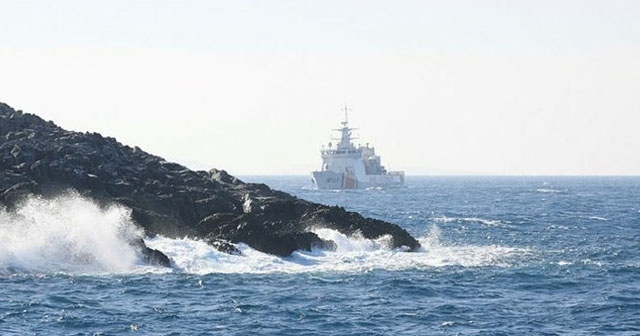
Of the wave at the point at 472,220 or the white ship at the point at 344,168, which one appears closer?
the wave at the point at 472,220

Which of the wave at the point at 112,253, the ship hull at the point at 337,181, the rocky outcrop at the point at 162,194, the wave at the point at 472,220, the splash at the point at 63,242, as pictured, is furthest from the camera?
the ship hull at the point at 337,181

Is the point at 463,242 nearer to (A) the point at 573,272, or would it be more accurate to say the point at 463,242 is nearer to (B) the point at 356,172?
(A) the point at 573,272

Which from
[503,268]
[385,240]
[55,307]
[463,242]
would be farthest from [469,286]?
[463,242]

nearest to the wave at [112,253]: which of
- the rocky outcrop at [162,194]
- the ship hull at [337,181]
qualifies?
the rocky outcrop at [162,194]

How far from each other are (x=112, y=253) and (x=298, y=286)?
364 inches

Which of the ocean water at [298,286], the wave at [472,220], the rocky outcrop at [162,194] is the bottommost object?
the ocean water at [298,286]

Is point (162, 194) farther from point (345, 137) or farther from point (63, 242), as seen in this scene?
point (345, 137)

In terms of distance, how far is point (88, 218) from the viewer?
1850 inches

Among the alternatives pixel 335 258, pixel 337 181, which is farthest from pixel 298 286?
pixel 337 181

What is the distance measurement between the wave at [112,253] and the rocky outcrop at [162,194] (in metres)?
0.96

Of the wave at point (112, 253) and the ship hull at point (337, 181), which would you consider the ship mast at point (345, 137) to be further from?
the wave at point (112, 253)

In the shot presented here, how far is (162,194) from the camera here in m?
53.7

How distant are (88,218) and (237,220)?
749 centimetres

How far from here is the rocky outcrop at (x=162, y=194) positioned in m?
49.2
